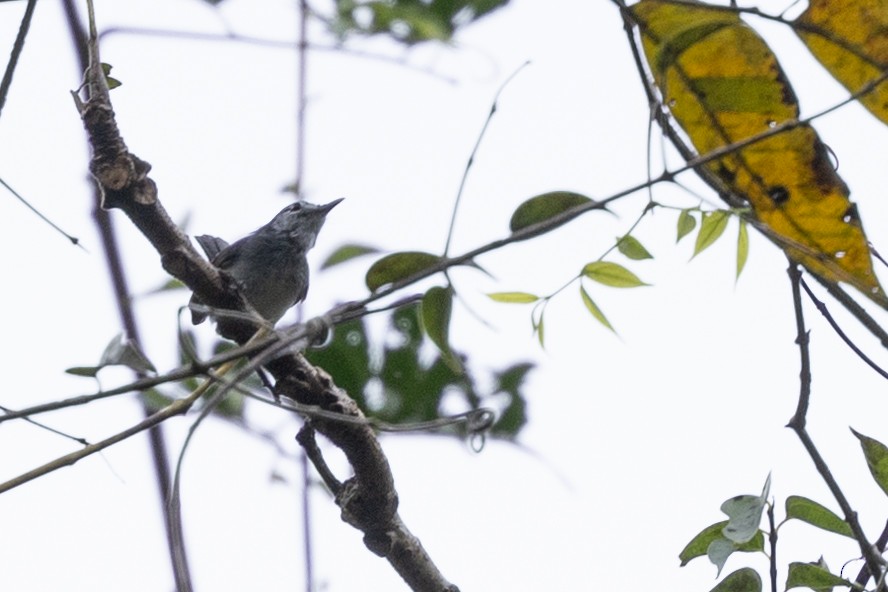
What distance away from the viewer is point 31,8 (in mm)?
1367

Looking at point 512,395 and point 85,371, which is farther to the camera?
point 512,395

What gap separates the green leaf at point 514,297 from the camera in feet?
4.90

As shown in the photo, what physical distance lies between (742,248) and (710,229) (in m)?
0.08

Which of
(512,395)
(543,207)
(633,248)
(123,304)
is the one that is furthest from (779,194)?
(123,304)

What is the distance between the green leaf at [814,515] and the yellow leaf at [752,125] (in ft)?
1.26

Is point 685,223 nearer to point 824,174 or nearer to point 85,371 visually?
point 824,174

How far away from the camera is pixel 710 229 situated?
4.65ft

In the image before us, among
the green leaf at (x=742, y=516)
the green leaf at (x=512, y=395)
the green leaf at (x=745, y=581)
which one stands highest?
the green leaf at (x=512, y=395)

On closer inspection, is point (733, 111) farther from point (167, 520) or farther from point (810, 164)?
point (167, 520)

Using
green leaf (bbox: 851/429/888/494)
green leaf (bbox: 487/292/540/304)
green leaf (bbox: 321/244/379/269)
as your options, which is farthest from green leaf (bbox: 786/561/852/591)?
green leaf (bbox: 321/244/379/269)

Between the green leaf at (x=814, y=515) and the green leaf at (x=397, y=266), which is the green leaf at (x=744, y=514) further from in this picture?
the green leaf at (x=397, y=266)

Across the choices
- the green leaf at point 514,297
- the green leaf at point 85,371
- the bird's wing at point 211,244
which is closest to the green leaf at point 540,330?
the green leaf at point 514,297

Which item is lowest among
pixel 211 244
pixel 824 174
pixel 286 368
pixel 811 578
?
pixel 811 578

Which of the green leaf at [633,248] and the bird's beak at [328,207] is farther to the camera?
the bird's beak at [328,207]
